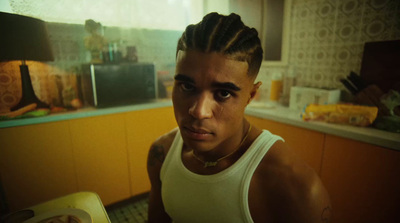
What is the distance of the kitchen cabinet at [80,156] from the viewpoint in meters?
1.54

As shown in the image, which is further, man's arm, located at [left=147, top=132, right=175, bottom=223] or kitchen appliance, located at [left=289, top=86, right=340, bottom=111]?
kitchen appliance, located at [left=289, top=86, right=340, bottom=111]

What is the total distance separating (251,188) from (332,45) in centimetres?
161

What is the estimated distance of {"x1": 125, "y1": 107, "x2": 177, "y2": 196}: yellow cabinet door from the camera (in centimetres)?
199

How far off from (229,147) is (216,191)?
0.16 m

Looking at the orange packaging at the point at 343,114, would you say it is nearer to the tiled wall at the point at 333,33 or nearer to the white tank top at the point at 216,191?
the tiled wall at the point at 333,33

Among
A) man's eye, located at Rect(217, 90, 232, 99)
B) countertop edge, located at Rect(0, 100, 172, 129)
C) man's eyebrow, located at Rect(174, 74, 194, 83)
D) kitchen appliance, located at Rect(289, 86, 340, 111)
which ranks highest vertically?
man's eyebrow, located at Rect(174, 74, 194, 83)

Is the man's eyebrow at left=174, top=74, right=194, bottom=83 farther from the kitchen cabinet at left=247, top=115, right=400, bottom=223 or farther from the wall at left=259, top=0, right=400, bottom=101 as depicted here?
the wall at left=259, top=0, right=400, bottom=101

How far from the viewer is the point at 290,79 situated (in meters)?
2.07

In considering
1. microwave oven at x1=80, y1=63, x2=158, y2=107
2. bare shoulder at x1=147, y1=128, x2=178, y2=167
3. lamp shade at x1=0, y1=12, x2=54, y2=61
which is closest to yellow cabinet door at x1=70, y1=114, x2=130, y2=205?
microwave oven at x1=80, y1=63, x2=158, y2=107

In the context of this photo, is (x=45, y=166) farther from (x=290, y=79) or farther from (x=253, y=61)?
(x=290, y=79)

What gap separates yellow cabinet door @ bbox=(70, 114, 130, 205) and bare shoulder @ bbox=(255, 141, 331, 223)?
1.47 metres

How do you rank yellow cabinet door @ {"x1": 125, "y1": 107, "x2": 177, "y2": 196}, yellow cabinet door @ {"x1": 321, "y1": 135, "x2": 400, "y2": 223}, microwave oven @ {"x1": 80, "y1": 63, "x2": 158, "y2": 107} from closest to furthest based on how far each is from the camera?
yellow cabinet door @ {"x1": 321, "y1": 135, "x2": 400, "y2": 223} → microwave oven @ {"x1": 80, "y1": 63, "x2": 158, "y2": 107} → yellow cabinet door @ {"x1": 125, "y1": 107, "x2": 177, "y2": 196}

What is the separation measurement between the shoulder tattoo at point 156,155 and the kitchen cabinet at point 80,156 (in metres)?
1.01

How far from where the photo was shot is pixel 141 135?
6.72ft
